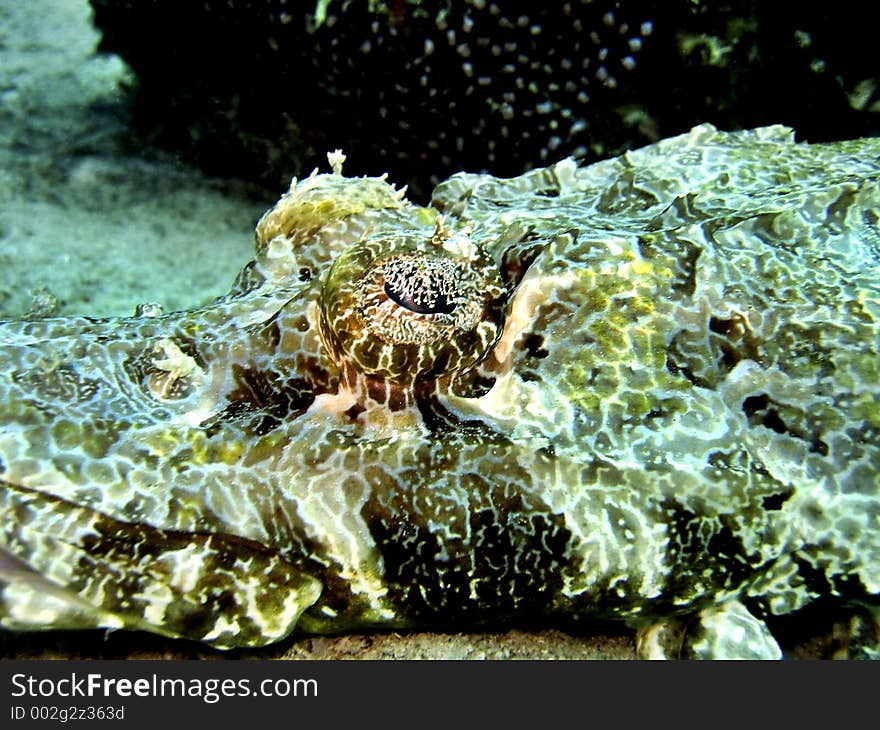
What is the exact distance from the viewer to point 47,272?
558 centimetres

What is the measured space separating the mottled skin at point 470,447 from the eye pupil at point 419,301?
0.03 ft

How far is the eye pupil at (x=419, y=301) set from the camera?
2363 millimetres

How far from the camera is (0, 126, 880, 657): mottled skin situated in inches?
92.5

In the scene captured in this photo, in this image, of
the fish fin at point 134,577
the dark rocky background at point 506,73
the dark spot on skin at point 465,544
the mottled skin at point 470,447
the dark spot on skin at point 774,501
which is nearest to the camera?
the fish fin at point 134,577

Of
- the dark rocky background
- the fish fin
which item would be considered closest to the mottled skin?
the fish fin

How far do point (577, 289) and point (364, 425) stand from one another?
0.98 meters

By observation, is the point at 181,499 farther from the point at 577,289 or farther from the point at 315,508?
the point at 577,289

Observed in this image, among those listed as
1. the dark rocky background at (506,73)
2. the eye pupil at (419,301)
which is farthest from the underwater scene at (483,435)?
the dark rocky background at (506,73)

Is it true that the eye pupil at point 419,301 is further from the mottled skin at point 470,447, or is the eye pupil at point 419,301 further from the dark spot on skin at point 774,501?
the dark spot on skin at point 774,501

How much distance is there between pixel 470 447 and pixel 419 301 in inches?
22.3

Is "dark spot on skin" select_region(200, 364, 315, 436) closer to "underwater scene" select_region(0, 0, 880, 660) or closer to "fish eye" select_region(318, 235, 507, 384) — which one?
"underwater scene" select_region(0, 0, 880, 660)

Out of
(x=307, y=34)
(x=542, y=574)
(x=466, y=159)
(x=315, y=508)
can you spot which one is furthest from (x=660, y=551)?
(x=307, y=34)

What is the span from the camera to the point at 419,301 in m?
2.37

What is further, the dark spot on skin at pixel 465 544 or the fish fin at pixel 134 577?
the dark spot on skin at pixel 465 544
